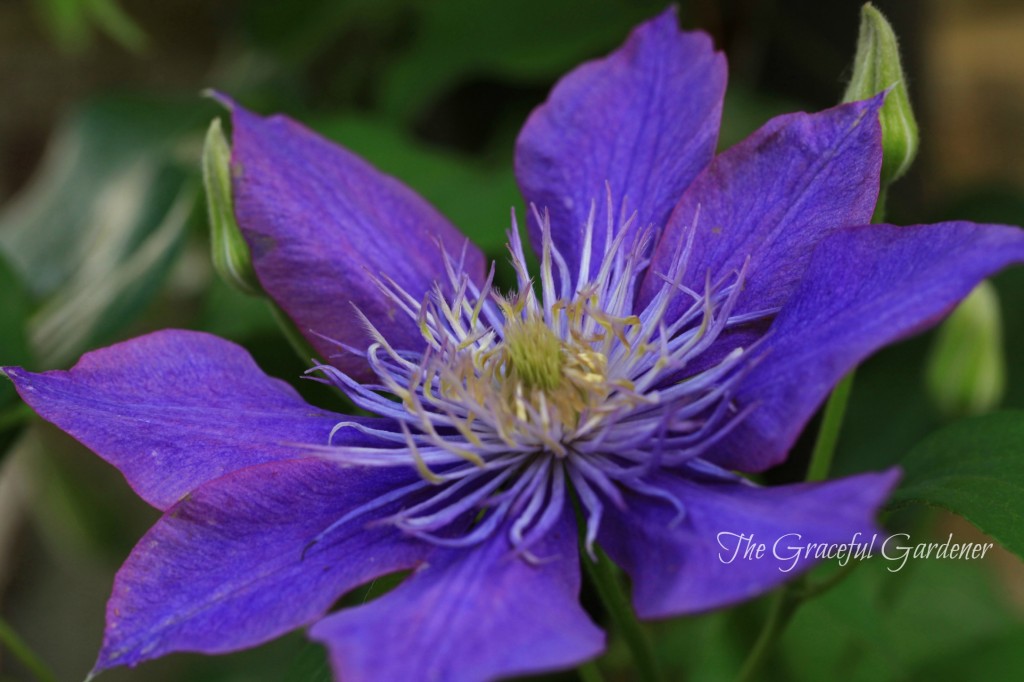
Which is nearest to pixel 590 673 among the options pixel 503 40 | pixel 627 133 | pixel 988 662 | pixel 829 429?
pixel 829 429

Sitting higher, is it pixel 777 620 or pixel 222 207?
pixel 222 207

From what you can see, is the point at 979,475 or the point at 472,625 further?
the point at 979,475

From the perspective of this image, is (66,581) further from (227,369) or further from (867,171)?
(867,171)

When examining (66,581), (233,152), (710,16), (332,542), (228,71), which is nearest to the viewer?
(332,542)

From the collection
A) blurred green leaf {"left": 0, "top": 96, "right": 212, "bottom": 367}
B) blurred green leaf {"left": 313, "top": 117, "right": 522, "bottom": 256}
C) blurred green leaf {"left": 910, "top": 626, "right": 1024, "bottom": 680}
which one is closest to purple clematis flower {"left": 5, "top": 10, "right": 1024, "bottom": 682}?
blurred green leaf {"left": 313, "top": 117, "right": 522, "bottom": 256}

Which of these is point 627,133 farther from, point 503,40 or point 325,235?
point 503,40

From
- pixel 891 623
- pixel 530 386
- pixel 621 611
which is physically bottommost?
pixel 891 623

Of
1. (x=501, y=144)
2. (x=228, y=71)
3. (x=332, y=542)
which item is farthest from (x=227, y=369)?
(x=228, y=71)
